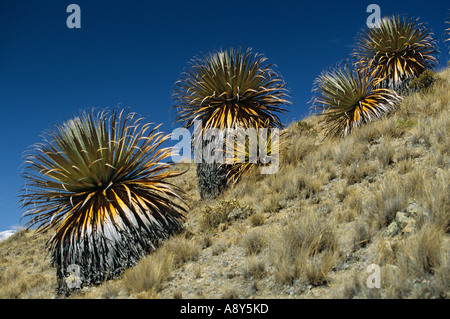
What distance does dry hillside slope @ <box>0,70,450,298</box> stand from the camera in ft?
11.8

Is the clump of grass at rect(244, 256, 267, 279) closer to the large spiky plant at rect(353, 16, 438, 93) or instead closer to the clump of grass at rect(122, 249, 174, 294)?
the clump of grass at rect(122, 249, 174, 294)

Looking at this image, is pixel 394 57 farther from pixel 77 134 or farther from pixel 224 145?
pixel 77 134

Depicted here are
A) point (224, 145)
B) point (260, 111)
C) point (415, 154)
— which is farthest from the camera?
point (260, 111)

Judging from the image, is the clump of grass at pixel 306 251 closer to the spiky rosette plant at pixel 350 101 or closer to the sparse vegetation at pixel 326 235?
the sparse vegetation at pixel 326 235

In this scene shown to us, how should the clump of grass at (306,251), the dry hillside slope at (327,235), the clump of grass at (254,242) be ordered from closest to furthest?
the dry hillside slope at (327,235)
the clump of grass at (306,251)
the clump of grass at (254,242)

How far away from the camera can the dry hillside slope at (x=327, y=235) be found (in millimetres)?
3590

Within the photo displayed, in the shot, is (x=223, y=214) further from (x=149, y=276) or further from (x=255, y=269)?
(x=255, y=269)

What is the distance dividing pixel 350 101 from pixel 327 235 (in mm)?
7531

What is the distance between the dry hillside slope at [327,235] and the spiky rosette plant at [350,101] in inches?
69.1

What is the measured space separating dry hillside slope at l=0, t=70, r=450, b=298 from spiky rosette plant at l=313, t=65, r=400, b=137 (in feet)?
5.76

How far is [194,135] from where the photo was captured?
9898 millimetres

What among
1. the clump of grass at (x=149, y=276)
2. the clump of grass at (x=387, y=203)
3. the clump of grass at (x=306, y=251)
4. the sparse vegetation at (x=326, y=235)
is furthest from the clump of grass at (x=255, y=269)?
the clump of grass at (x=387, y=203)
